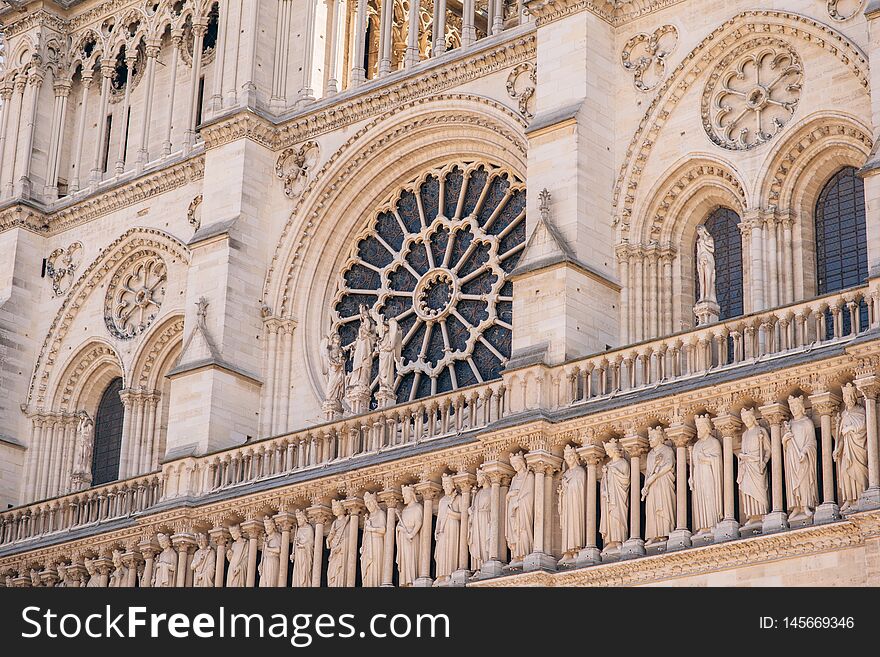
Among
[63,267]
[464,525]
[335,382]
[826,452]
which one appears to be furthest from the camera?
[63,267]

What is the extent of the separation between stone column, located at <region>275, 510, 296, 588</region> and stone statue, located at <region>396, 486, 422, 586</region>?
218 centimetres

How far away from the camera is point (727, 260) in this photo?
88.9 ft

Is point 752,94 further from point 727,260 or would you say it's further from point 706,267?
point 706,267

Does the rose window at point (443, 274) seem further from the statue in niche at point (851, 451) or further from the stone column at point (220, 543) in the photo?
the statue in niche at point (851, 451)

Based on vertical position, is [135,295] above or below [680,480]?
above

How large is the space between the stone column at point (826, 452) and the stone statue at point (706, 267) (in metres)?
2.77

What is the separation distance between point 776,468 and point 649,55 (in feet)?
23.8

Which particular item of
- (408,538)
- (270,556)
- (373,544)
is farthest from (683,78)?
(270,556)

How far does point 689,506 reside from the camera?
24.4m

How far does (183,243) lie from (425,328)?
538 cm

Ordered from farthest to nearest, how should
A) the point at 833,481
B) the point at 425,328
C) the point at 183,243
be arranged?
the point at 183,243, the point at 425,328, the point at 833,481

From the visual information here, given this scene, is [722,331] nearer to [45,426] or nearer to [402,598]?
[402,598]

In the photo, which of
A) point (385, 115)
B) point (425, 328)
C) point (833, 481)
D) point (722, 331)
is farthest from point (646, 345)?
point (385, 115)

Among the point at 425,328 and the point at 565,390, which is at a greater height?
the point at 425,328
